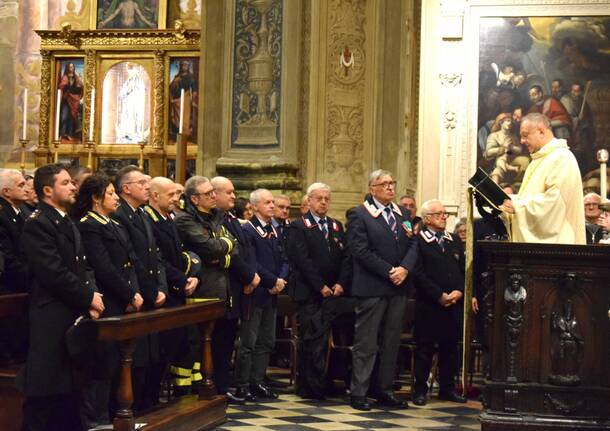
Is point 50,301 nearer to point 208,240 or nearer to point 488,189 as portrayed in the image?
point 208,240

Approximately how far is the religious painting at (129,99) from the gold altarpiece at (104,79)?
0.03 meters

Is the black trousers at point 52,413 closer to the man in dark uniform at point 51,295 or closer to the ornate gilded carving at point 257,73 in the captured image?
the man in dark uniform at point 51,295

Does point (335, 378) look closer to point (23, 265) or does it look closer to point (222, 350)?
point (222, 350)

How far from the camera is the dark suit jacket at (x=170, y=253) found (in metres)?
8.44

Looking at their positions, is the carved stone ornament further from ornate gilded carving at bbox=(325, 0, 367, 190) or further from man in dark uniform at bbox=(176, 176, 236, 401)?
man in dark uniform at bbox=(176, 176, 236, 401)

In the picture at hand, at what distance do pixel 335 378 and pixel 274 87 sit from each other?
12.9 feet

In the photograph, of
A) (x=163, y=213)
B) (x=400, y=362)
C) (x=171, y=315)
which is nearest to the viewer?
(x=171, y=315)

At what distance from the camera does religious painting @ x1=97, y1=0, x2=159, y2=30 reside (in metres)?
19.8

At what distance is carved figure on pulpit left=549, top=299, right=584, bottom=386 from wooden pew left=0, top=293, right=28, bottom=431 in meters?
3.54

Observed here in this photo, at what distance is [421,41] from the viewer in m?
15.7

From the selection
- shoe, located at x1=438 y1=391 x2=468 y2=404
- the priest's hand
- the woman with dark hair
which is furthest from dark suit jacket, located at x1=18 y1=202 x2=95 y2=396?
shoe, located at x1=438 y1=391 x2=468 y2=404

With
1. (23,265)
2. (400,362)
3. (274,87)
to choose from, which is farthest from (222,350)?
(274,87)

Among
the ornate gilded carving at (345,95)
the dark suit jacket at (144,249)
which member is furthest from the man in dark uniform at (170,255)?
the ornate gilded carving at (345,95)

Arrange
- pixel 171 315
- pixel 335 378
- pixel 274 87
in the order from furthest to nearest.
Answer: pixel 274 87 < pixel 335 378 < pixel 171 315
